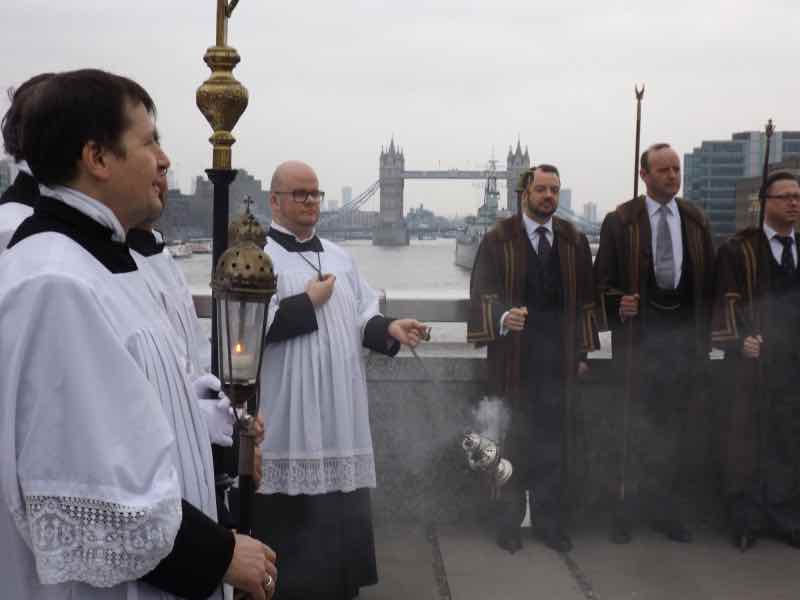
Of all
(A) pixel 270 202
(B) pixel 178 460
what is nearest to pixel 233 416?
(B) pixel 178 460

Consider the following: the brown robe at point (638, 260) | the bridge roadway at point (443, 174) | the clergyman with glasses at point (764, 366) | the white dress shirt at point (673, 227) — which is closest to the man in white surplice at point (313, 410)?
the brown robe at point (638, 260)

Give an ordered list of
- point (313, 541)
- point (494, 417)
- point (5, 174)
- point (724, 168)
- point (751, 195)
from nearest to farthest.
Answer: point (5, 174) < point (313, 541) < point (494, 417) < point (751, 195) < point (724, 168)

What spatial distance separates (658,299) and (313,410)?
203cm

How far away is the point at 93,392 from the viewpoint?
169 cm

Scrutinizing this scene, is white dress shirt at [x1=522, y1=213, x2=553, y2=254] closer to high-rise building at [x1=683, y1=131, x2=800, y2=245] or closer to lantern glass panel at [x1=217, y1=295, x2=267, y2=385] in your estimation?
high-rise building at [x1=683, y1=131, x2=800, y2=245]

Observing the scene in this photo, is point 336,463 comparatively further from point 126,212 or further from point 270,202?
point 126,212

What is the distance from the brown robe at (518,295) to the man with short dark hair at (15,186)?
8.32ft

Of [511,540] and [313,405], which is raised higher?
[313,405]

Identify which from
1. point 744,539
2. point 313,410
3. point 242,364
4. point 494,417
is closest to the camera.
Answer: point 242,364

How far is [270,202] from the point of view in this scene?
4.45 meters

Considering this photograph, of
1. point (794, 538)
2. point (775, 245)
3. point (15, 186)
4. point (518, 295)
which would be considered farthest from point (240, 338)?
point (794, 538)

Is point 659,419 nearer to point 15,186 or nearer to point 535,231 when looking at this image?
point 535,231

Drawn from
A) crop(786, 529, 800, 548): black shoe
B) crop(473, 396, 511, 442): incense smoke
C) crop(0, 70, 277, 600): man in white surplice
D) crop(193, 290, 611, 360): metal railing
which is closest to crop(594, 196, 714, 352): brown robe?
crop(193, 290, 611, 360): metal railing

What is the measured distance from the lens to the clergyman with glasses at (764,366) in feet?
16.9
